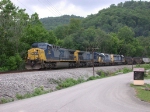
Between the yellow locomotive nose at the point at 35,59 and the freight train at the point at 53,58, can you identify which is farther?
the freight train at the point at 53,58

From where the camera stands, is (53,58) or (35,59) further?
(53,58)

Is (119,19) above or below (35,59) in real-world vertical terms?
above

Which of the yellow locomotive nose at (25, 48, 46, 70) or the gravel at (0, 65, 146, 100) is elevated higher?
the yellow locomotive nose at (25, 48, 46, 70)

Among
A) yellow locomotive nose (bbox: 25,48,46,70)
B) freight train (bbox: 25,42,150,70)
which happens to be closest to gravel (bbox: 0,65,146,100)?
yellow locomotive nose (bbox: 25,48,46,70)

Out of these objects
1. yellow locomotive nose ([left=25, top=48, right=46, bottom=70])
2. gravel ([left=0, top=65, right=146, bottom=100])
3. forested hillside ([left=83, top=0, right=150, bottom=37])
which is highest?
forested hillside ([left=83, top=0, right=150, bottom=37])

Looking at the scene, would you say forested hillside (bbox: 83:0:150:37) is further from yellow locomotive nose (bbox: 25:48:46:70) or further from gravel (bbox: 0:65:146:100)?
gravel (bbox: 0:65:146:100)

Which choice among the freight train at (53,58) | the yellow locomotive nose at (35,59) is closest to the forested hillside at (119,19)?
the freight train at (53,58)

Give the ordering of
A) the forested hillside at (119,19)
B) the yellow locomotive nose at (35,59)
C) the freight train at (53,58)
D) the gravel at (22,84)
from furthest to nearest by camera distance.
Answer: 1. the forested hillside at (119,19)
2. the freight train at (53,58)
3. the yellow locomotive nose at (35,59)
4. the gravel at (22,84)

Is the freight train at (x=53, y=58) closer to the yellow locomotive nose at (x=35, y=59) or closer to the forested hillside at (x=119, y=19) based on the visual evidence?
the yellow locomotive nose at (x=35, y=59)

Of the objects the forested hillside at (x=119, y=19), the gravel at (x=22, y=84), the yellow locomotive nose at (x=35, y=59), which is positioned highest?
the forested hillside at (x=119, y=19)

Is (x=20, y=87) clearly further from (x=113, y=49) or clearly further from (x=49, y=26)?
(x=49, y=26)

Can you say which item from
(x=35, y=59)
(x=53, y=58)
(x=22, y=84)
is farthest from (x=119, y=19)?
(x=22, y=84)

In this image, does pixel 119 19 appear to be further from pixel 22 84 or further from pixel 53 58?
pixel 22 84

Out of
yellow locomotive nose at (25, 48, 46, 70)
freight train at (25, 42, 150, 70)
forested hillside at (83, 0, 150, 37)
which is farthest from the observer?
forested hillside at (83, 0, 150, 37)
